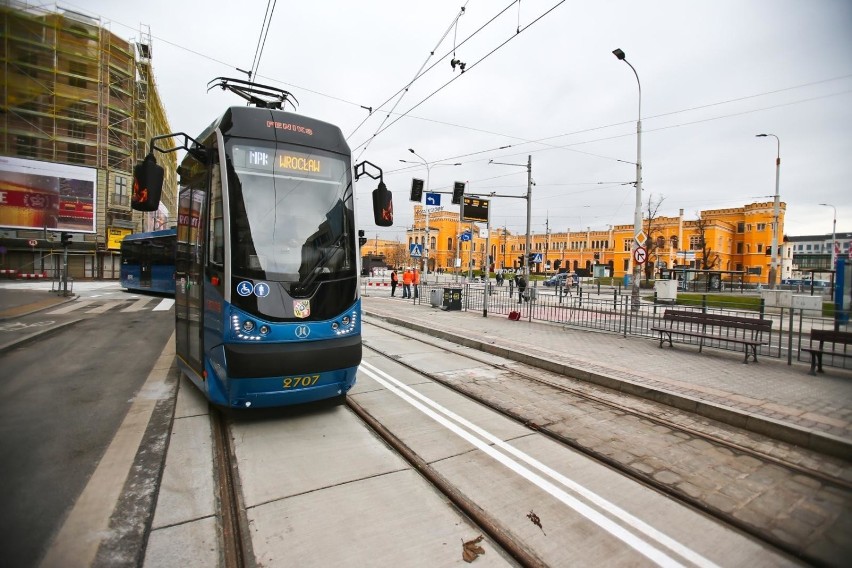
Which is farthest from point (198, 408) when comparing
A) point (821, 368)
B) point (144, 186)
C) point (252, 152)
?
point (821, 368)

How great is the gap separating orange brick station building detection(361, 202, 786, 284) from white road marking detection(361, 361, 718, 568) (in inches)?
1760

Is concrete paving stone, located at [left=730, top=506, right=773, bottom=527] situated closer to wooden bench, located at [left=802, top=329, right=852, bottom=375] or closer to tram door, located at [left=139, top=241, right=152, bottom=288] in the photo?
wooden bench, located at [left=802, top=329, right=852, bottom=375]

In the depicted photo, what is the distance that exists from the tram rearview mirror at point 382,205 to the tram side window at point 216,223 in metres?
1.87

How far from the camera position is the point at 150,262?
22.3 meters

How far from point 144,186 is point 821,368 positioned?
428 inches

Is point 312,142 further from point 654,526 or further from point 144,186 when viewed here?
point 654,526

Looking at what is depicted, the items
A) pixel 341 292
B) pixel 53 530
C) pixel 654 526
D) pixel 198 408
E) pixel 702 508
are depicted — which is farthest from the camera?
pixel 198 408

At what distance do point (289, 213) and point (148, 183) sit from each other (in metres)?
1.49

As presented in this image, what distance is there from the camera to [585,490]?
3521mm

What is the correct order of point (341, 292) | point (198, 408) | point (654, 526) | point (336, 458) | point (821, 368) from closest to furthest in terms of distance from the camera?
1. point (654, 526)
2. point (336, 458)
3. point (341, 292)
4. point (198, 408)
5. point (821, 368)

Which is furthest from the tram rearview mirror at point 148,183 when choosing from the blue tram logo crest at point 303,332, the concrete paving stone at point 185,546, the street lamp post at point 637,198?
the street lamp post at point 637,198

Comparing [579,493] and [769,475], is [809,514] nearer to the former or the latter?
[769,475]

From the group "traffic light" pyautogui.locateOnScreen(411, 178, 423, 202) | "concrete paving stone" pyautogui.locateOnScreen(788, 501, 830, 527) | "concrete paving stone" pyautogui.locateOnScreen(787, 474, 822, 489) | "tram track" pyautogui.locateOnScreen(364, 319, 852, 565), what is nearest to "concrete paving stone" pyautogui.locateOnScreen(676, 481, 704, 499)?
"tram track" pyautogui.locateOnScreen(364, 319, 852, 565)

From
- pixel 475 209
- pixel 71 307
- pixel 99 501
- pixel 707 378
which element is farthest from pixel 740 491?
pixel 71 307
